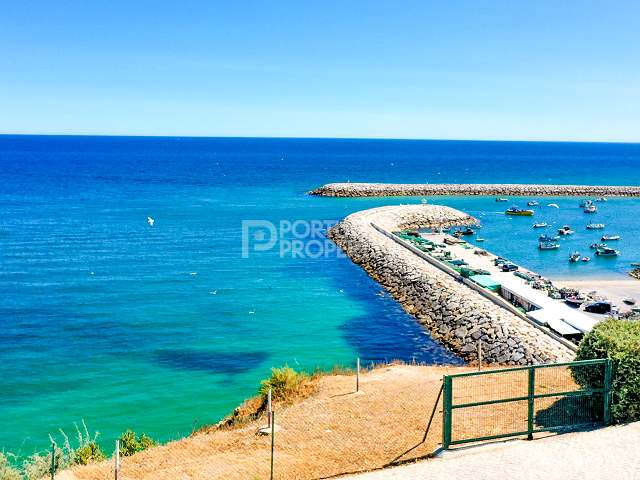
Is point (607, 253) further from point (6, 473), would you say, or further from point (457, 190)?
point (6, 473)

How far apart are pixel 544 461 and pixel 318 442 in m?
5.96

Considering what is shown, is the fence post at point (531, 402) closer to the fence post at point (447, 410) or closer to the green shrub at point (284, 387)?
the fence post at point (447, 410)

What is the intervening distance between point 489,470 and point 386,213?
233 ft

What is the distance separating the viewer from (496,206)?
106812 millimetres

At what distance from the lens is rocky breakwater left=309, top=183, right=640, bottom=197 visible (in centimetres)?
11944

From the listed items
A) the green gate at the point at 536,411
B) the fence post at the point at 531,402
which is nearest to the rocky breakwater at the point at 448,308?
the green gate at the point at 536,411

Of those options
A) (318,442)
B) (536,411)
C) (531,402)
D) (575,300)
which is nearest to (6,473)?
(318,442)

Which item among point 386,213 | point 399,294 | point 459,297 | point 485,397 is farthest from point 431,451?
point 386,213

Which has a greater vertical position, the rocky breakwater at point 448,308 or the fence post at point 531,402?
the fence post at point 531,402

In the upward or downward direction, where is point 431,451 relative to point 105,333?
upward

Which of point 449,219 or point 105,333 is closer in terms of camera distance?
point 105,333

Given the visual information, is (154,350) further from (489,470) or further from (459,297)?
(489,470)

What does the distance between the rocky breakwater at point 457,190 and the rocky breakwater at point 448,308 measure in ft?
160

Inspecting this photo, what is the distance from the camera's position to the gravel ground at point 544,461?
14.5m
